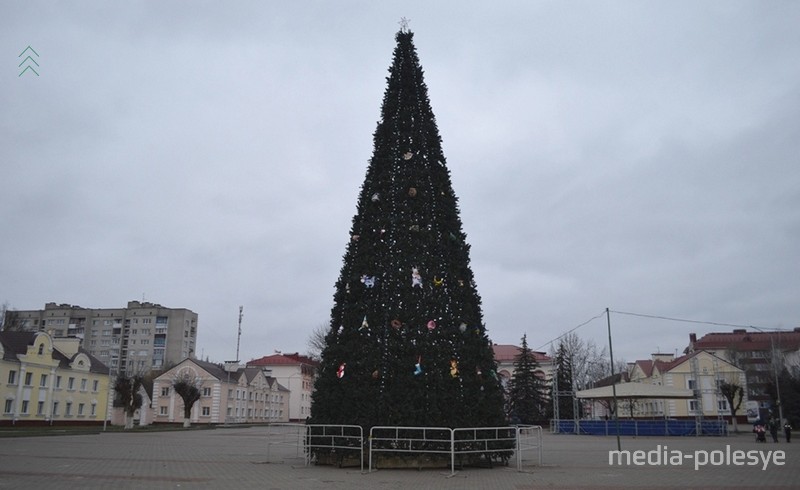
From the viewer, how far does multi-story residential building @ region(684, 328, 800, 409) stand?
2822 inches

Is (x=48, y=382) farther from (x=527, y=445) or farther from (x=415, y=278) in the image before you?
(x=415, y=278)

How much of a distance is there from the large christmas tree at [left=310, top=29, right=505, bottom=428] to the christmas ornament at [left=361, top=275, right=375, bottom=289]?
0.03 meters

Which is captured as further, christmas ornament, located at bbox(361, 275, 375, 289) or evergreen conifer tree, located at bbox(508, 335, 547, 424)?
evergreen conifer tree, located at bbox(508, 335, 547, 424)

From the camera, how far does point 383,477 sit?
1242 cm

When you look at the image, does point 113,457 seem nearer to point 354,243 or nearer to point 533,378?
point 354,243

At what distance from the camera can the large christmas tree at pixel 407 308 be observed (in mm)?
13898

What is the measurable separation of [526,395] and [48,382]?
131ft

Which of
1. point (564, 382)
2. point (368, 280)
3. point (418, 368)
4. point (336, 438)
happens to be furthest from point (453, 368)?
point (564, 382)

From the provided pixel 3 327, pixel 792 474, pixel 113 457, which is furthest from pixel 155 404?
pixel 792 474

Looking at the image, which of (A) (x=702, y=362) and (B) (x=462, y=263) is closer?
(B) (x=462, y=263)

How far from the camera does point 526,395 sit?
5378cm

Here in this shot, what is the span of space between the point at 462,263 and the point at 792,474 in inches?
354

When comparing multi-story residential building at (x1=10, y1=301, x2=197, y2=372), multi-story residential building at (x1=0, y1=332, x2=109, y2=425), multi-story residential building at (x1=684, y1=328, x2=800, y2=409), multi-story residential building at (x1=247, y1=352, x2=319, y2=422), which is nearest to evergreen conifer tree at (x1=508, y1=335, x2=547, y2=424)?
multi-story residential building at (x1=684, y1=328, x2=800, y2=409)

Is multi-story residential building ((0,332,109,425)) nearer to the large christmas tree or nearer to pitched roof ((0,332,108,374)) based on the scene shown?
pitched roof ((0,332,108,374))
